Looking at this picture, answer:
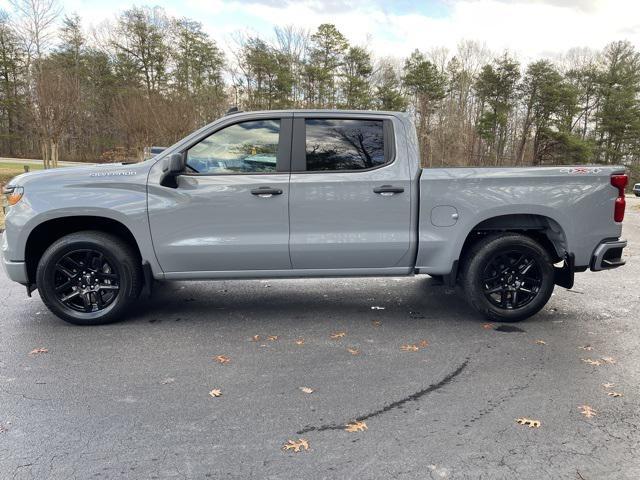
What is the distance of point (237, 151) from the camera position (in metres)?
4.51

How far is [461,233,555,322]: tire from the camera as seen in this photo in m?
4.65

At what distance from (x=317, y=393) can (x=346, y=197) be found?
1.91m

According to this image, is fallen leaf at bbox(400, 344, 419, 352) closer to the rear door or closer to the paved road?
the paved road

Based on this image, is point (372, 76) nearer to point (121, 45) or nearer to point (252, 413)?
point (121, 45)

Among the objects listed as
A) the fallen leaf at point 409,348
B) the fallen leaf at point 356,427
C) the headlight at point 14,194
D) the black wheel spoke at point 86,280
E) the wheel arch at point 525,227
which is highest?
the headlight at point 14,194

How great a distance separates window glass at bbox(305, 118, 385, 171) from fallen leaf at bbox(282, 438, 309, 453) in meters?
2.59

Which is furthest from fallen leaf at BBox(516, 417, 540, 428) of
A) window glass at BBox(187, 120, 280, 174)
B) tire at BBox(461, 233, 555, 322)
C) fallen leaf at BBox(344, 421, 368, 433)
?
window glass at BBox(187, 120, 280, 174)

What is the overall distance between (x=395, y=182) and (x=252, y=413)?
2.52 meters

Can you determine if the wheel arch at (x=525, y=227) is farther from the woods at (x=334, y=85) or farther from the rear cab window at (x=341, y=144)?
the woods at (x=334, y=85)

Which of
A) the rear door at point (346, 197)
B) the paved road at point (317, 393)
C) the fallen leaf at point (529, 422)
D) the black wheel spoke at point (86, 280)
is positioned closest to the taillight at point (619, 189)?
the paved road at point (317, 393)

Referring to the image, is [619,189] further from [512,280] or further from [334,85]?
[334,85]

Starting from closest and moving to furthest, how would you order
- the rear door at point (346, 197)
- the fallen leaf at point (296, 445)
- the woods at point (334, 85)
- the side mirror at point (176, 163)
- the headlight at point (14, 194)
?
the fallen leaf at point (296, 445) < the side mirror at point (176, 163) < the headlight at point (14, 194) < the rear door at point (346, 197) < the woods at point (334, 85)

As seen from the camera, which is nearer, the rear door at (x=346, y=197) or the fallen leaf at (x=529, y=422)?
the fallen leaf at (x=529, y=422)

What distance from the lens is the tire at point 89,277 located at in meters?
4.41
